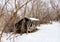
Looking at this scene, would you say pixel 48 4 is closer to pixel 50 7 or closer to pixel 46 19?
pixel 50 7

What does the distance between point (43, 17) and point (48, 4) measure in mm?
3228

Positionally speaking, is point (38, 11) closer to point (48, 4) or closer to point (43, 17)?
point (43, 17)

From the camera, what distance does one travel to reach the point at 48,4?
19.3m

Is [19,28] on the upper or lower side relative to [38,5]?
lower

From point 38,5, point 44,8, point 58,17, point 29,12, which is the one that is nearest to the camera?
point 29,12

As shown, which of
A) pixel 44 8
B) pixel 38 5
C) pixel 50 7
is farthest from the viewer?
pixel 50 7

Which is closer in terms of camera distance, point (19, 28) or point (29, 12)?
point (19, 28)

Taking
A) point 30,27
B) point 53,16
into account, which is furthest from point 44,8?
point 30,27

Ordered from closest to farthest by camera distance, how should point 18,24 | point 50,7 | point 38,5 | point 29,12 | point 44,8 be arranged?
1. point 18,24
2. point 29,12
3. point 38,5
4. point 44,8
5. point 50,7

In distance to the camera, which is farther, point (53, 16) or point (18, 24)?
point (53, 16)

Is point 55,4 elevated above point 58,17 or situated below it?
above

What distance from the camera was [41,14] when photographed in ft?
55.2

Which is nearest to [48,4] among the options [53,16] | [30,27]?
[53,16]

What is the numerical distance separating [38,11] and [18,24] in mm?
7824
